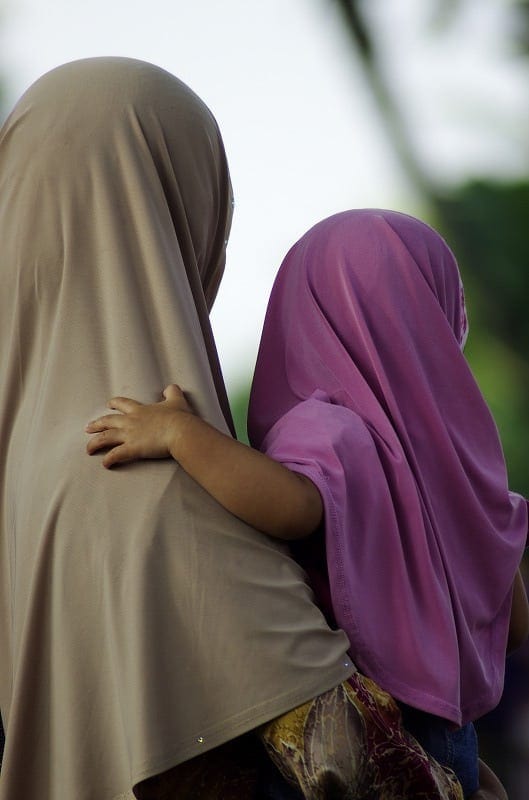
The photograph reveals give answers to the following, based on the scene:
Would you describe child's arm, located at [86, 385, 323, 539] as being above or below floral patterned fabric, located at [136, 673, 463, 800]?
above

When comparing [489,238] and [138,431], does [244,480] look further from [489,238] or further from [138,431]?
[489,238]

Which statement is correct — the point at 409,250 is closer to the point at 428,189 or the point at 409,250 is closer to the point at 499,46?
the point at 428,189

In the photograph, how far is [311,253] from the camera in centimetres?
172

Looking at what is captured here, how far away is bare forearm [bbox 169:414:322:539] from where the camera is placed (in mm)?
1323

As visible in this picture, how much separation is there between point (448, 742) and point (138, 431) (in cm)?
61

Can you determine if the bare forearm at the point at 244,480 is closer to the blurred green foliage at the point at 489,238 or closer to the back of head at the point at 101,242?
the back of head at the point at 101,242

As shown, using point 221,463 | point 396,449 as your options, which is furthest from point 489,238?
point 221,463

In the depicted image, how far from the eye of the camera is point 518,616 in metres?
1.78

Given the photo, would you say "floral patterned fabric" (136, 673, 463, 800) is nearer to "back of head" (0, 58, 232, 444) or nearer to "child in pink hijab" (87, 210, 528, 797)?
"child in pink hijab" (87, 210, 528, 797)

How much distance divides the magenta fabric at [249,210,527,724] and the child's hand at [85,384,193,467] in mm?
159

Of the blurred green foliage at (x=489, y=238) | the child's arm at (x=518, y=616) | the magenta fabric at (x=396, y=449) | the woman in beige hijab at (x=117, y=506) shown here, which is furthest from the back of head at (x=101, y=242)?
the blurred green foliage at (x=489, y=238)

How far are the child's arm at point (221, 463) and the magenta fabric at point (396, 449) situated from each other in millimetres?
44

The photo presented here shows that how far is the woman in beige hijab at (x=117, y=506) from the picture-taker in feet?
4.12

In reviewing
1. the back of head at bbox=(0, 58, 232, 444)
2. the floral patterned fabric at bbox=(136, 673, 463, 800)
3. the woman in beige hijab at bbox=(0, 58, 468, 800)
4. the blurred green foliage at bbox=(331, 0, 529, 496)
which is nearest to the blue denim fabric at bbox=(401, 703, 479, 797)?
the floral patterned fabric at bbox=(136, 673, 463, 800)
